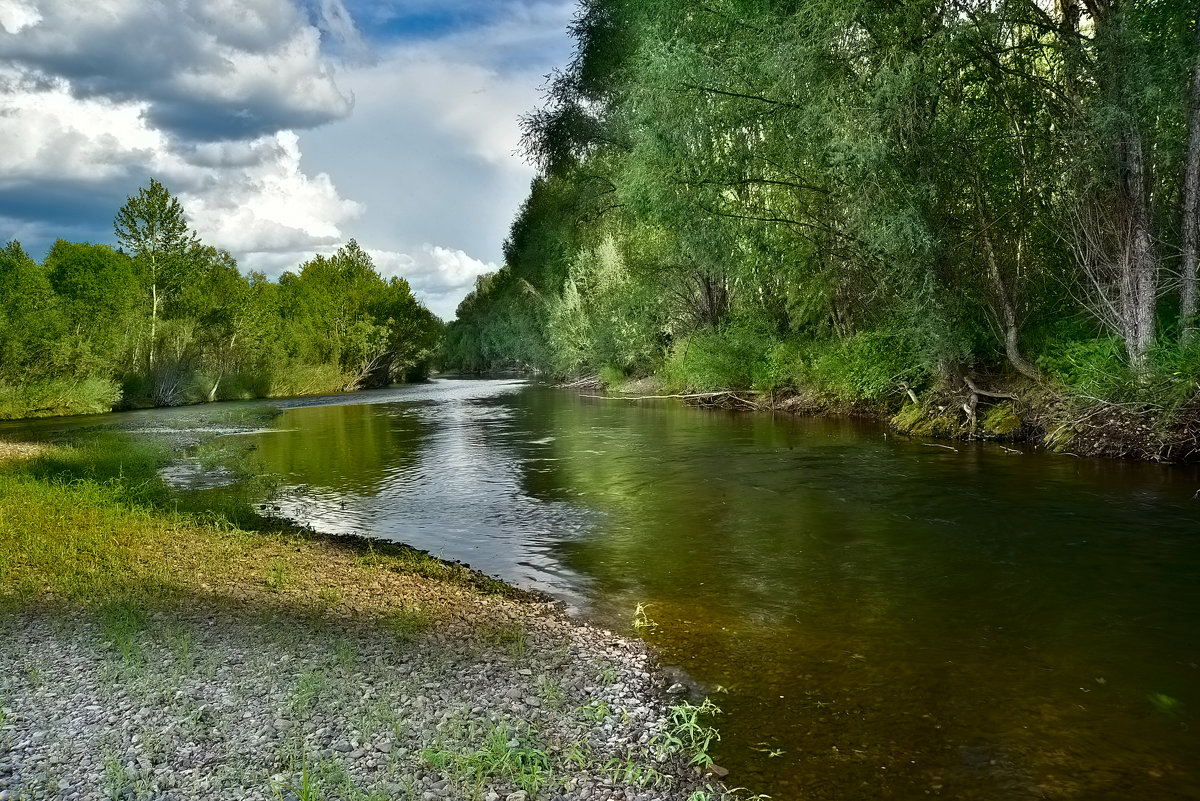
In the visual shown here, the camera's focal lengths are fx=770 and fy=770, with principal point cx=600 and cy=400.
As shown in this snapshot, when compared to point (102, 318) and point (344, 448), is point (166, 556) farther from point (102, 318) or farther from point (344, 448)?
point (102, 318)

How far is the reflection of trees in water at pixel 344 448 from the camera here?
17688mm

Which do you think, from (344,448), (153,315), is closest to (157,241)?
(153,315)

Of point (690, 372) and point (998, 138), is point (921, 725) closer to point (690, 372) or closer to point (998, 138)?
point (998, 138)

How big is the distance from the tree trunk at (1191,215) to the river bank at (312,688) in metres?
14.1

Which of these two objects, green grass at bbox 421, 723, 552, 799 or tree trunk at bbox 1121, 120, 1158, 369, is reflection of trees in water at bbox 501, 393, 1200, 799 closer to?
green grass at bbox 421, 723, 552, 799

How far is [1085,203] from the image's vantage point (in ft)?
51.9

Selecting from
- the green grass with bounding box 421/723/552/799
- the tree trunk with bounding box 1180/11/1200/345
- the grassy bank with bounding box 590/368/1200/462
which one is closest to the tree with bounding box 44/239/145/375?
the grassy bank with bounding box 590/368/1200/462

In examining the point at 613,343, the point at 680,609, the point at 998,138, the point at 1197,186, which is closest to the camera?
the point at 680,609

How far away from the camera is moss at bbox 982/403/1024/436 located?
60.8ft

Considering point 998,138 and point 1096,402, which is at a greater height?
point 998,138

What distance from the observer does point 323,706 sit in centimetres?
523

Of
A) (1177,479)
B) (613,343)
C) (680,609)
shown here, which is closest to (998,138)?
(1177,479)

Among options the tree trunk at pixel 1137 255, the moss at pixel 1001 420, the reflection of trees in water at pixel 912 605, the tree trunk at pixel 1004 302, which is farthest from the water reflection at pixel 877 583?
the tree trunk at pixel 1137 255

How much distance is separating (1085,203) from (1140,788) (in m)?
14.5
